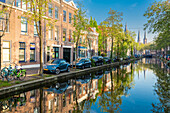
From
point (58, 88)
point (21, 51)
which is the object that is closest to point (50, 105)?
point (58, 88)

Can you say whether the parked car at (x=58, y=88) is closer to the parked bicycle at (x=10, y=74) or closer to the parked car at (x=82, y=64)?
the parked bicycle at (x=10, y=74)

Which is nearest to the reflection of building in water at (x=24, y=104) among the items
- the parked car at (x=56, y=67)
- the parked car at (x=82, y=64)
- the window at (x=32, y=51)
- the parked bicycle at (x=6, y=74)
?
the parked bicycle at (x=6, y=74)

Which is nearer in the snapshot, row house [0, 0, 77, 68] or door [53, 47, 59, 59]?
row house [0, 0, 77, 68]

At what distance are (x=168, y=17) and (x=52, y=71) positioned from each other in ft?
41.5

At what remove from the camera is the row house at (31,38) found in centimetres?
1733

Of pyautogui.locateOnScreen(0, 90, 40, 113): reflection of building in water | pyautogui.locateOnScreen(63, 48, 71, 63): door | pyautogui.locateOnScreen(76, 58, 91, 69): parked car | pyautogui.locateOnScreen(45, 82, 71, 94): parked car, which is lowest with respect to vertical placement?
pyautogui.locateOnScreen(45, 82, 71, 94): parked car

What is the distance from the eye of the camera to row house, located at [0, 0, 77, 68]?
17328 millimetres

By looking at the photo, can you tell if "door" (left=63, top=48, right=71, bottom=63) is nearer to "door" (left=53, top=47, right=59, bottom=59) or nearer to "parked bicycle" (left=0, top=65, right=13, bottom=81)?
"door" (left=53, top=47, right=59, bottom=59)

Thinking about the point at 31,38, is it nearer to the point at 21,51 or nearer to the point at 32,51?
the point at 32,51

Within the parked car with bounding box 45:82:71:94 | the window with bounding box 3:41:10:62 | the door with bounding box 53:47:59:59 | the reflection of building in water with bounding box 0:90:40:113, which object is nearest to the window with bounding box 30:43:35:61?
the window with bounding box 3:41:10:62

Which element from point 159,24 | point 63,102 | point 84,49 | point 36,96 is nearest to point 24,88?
point 36,96

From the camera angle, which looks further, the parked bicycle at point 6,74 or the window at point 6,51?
the window at point 6,51

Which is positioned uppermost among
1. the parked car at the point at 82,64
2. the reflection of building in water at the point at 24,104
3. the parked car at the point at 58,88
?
the parked car at the point at 82,64

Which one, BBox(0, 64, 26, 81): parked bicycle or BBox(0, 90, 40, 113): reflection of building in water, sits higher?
BBox(0, 64, 26, 81): parked bicycle
